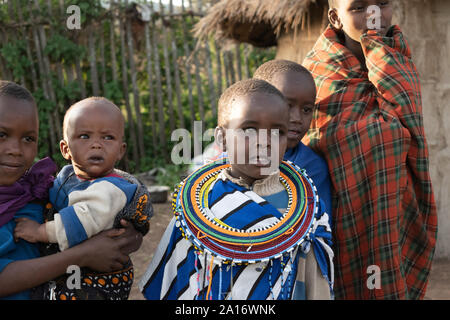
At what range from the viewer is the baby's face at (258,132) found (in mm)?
1714

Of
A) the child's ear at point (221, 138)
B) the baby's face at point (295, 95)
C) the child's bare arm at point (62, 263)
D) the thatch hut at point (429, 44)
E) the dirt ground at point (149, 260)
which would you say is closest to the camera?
the child's bare arm at point (62, 263)

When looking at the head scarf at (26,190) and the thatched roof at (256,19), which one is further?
the thatched roof at (256,19)

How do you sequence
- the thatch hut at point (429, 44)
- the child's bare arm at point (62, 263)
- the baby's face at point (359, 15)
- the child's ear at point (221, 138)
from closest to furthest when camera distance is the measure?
the child's bare arm at point (62, 263) → the child's ear at point (221, 138) → the baby's face at point (359, 15) → the thatch hut at point (429, 44)

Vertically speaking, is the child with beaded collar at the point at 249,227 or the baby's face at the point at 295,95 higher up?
the baby's face at the point at 295,95

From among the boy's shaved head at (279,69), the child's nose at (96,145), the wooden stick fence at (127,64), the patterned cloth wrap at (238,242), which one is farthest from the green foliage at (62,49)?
the patterned cloth wrap at (238,242)

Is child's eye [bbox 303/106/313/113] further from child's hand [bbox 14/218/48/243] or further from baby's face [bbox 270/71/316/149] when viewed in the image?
child's hand [bbox 14/218/48/243]

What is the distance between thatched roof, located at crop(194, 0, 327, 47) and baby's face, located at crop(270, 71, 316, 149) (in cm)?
228

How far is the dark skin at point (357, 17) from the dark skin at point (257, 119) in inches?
28.4

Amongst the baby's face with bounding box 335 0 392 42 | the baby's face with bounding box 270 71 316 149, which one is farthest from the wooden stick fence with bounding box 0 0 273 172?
the baby's face with bounding box 270 71 316 149

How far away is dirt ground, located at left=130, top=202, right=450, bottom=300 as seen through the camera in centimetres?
375

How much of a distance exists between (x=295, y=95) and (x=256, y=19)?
2831mm

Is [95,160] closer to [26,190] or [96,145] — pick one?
[96,145]

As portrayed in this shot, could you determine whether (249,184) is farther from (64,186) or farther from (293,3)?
(293,3)

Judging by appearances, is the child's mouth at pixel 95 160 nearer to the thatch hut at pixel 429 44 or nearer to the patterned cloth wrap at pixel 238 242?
the patterned cloth wrap at pixel 238 242
